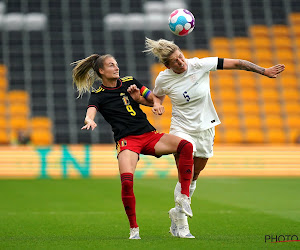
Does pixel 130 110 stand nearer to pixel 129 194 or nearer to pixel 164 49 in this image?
pixel 164 49

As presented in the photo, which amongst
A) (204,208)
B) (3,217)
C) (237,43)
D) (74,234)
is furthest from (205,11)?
(74,234)

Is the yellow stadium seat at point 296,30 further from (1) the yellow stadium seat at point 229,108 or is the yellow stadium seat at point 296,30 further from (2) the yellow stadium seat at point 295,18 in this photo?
(1) the yellow stadium seat at point 229,108

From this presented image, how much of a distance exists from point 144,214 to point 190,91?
3077 mm

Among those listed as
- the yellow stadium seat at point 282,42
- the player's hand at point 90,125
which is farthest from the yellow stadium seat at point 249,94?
the player's hand at point 90,125

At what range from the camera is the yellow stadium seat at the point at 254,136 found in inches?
845

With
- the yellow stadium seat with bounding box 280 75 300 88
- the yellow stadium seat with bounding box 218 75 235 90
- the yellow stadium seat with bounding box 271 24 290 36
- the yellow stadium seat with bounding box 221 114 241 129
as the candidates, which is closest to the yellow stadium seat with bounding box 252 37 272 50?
the yellow stadium seat with bounding box 271 24 290 36

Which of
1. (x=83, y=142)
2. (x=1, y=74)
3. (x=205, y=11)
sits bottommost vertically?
(x=83, y=142)

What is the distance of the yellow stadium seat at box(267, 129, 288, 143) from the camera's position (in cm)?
2148

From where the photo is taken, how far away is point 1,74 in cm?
2197

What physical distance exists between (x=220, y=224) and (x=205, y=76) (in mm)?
2103

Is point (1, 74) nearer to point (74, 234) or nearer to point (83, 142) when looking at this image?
point (83, 142)

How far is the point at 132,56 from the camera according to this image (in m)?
22.7

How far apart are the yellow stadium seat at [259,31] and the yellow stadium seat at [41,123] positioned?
8.61 meters

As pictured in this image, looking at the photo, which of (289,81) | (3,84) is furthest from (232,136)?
(3,84)
